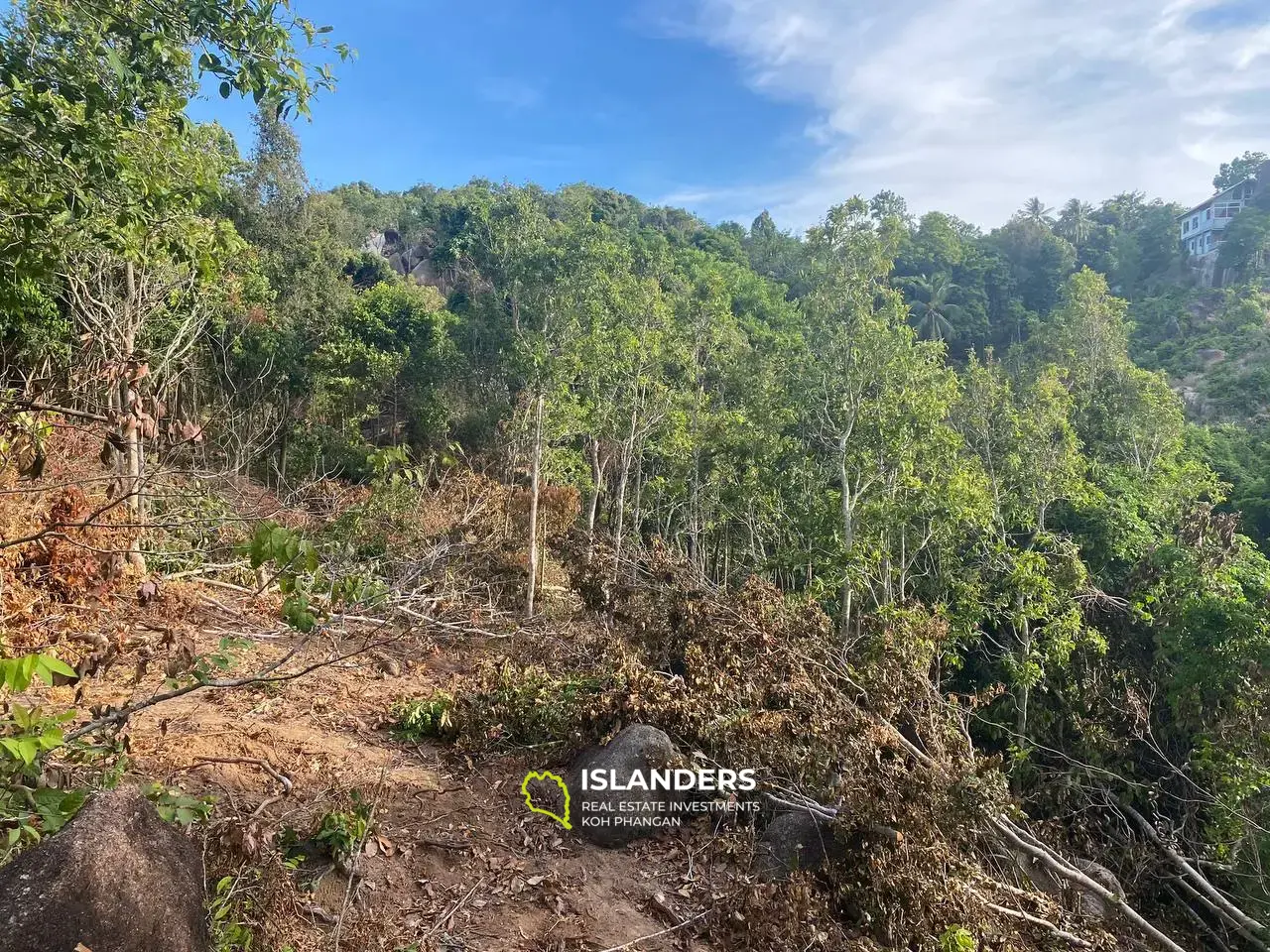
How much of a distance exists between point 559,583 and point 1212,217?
161 ft

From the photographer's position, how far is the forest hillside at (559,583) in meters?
2.87

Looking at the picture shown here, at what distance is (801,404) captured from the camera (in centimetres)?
1381

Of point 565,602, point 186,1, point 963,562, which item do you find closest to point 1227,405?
point 963,562

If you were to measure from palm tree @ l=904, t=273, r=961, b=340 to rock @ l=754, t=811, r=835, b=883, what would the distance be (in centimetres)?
3691

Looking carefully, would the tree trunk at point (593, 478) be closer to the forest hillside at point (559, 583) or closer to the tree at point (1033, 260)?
the forest hillside at point (559, 583)

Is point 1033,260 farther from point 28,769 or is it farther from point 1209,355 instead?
point 28,769

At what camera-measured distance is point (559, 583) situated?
36.6ft

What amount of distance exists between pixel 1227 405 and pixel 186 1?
29704 mm

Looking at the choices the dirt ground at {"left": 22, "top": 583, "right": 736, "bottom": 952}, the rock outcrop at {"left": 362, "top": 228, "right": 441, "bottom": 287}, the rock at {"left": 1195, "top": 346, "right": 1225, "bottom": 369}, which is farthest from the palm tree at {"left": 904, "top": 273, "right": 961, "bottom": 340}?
the dirt ground at {"left": 22, "top": 583, "right": 736, "bottom": 952}

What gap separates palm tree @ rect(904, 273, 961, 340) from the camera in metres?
38.8

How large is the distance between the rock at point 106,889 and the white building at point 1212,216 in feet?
171

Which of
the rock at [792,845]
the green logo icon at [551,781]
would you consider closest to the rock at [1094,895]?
the rock at [792,845]

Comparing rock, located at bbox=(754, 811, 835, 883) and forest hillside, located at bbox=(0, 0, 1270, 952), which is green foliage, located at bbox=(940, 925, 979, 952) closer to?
forest hillside, located at bbox=(0, 0, 1270, 952)

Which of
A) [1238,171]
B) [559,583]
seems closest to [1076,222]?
[1238,171]
